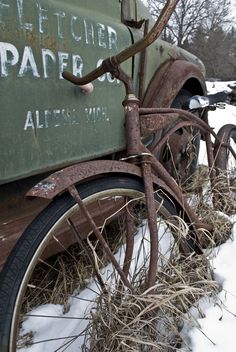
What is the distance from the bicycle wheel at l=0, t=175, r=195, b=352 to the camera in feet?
4.47

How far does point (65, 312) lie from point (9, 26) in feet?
4.36

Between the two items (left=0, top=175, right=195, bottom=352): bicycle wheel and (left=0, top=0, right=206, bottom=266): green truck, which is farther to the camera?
(left=0, top=0, right=206, bottom=266): green truck

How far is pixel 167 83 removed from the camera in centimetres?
277

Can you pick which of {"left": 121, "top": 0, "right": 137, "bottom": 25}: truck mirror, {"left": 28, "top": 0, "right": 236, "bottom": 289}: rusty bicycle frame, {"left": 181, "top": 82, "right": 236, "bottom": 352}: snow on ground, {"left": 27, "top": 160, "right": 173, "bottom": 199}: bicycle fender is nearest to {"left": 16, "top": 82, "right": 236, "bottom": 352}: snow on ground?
{"left": 181, "top": 82, "right": 236, "bottom": 352}: snow on ground

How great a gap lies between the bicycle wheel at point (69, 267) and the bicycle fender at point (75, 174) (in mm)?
31

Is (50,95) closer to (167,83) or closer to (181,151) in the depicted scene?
(167,83)

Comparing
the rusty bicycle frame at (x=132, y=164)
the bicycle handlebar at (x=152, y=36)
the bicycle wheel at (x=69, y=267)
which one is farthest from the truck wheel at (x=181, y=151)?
the bicycle handlebar at (x=152, y=36)

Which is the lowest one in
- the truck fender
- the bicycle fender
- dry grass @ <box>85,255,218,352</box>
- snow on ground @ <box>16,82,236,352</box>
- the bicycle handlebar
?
snow on ground @ <box>16,82,236,352</box>

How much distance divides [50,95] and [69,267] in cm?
107

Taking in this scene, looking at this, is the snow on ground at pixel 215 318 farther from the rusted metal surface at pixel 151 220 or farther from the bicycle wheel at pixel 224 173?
the bicycle wheel at pixel 224 173

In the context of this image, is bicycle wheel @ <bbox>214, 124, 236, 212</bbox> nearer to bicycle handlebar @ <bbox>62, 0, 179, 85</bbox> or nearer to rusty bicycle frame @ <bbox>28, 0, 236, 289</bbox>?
rusty bicycle frame @ <bbox>28, 0, 236, 289</bbox>

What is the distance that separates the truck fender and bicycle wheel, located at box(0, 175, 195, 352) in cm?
65

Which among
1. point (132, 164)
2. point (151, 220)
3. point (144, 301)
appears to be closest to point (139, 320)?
point (144, 301)

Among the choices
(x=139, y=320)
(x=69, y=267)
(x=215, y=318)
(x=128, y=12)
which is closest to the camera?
(x=139, y=320)
